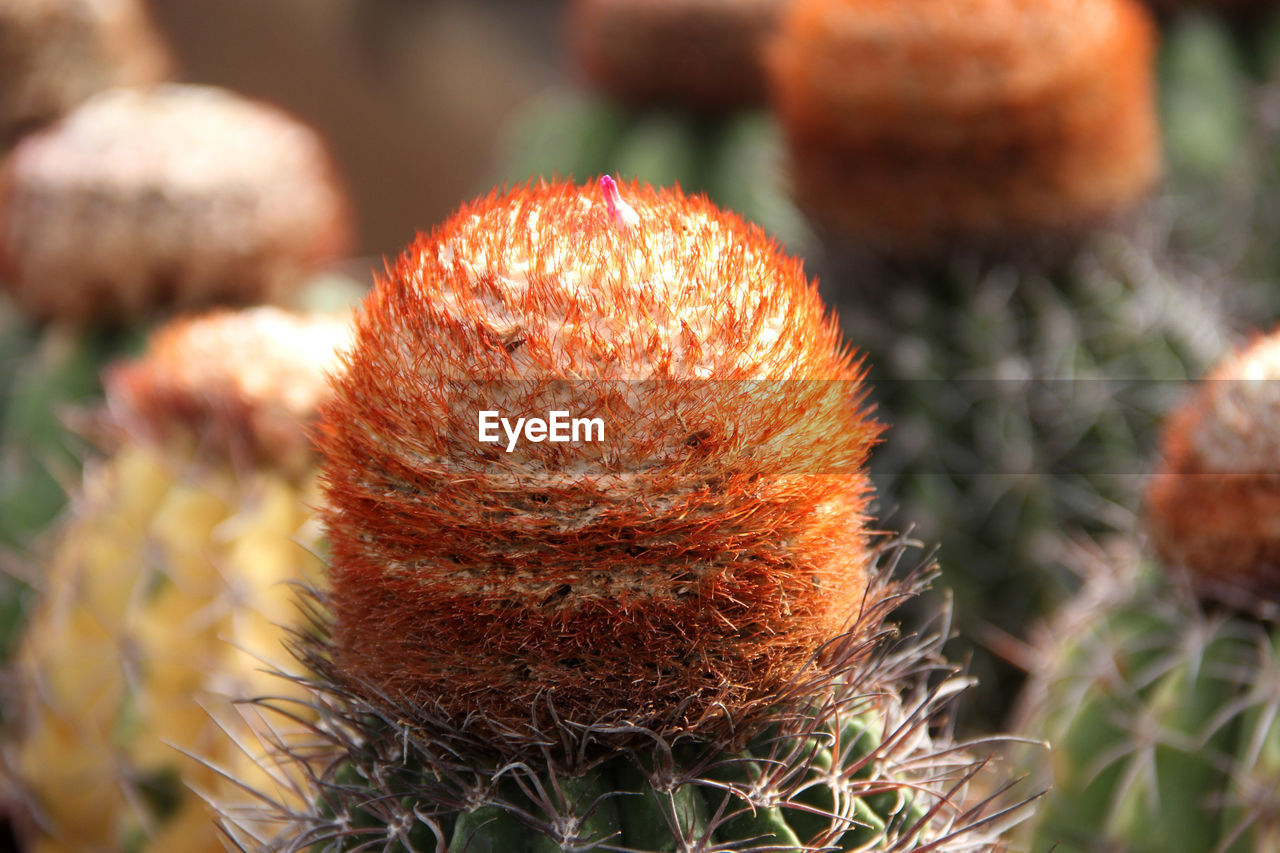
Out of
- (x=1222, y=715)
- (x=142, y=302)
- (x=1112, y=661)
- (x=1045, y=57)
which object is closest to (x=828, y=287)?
(x=1045, y=57)

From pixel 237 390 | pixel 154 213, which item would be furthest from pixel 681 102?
pixel 237 390

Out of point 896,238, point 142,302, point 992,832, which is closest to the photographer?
point 992,832

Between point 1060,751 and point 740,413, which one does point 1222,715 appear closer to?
point 1060,751

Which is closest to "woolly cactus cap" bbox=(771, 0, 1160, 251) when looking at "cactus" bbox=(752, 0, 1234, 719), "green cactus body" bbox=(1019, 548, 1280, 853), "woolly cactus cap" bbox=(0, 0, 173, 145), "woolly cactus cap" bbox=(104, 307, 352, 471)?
"cactus" bbox=(752, 0, 1234, 719)

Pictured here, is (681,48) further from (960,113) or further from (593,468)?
(593,468)

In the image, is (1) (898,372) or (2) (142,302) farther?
(2) (142,302)

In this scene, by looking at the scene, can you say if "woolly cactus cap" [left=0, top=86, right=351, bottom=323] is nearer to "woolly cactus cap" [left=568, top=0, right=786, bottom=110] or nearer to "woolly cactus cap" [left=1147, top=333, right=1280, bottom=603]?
"woolly cactus cap" [left=568, top=0, right=786, bottom=110]

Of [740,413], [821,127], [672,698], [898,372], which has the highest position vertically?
[821,127]
